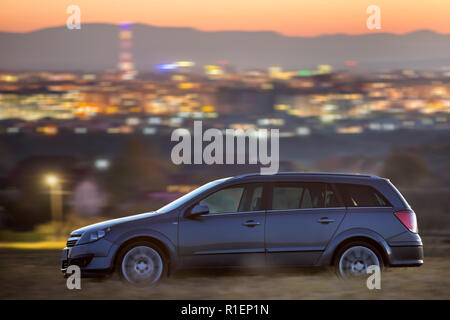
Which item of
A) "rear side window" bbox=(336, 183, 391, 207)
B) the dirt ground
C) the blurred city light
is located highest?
"rear side window" bbox=(336, 183, 391, 207)

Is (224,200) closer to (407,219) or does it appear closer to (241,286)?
(241,286)

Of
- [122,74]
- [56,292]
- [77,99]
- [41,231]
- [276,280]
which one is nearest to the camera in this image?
[56,292]

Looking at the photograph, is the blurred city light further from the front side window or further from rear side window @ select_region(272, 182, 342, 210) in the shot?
rear side window @ select_region(272, 182, 342, 210)

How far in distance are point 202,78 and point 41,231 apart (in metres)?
29.6

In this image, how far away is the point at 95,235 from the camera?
8.38 meters

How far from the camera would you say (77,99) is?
81.9m

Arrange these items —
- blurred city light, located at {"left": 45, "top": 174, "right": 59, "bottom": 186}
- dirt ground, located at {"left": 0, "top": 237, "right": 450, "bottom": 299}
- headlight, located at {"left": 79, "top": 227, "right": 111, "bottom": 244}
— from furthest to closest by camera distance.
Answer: blurred city light, located at {"left": 45, "top": 174, "right": 59, "bottom": 186} → headlight, located at {"left": 79, "top": 227, "right": 111, "bottom": 244} → dirt ground, located at {"left": 0, "top": 237, "right": 450, "bottom": 299}

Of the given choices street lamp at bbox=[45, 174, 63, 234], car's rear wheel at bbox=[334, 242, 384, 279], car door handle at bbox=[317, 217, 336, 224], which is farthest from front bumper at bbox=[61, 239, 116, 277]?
street lamp at bbox=[45, 174, 63, 234]

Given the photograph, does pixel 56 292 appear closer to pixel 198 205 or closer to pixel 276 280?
pixel 198 205

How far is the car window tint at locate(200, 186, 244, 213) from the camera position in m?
8.51

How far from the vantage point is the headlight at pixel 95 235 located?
27.4 feet

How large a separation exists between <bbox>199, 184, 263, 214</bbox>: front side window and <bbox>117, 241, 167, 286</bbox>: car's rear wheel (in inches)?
34.2

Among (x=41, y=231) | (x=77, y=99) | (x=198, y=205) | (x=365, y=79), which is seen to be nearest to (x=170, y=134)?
(x=77, y=99)
